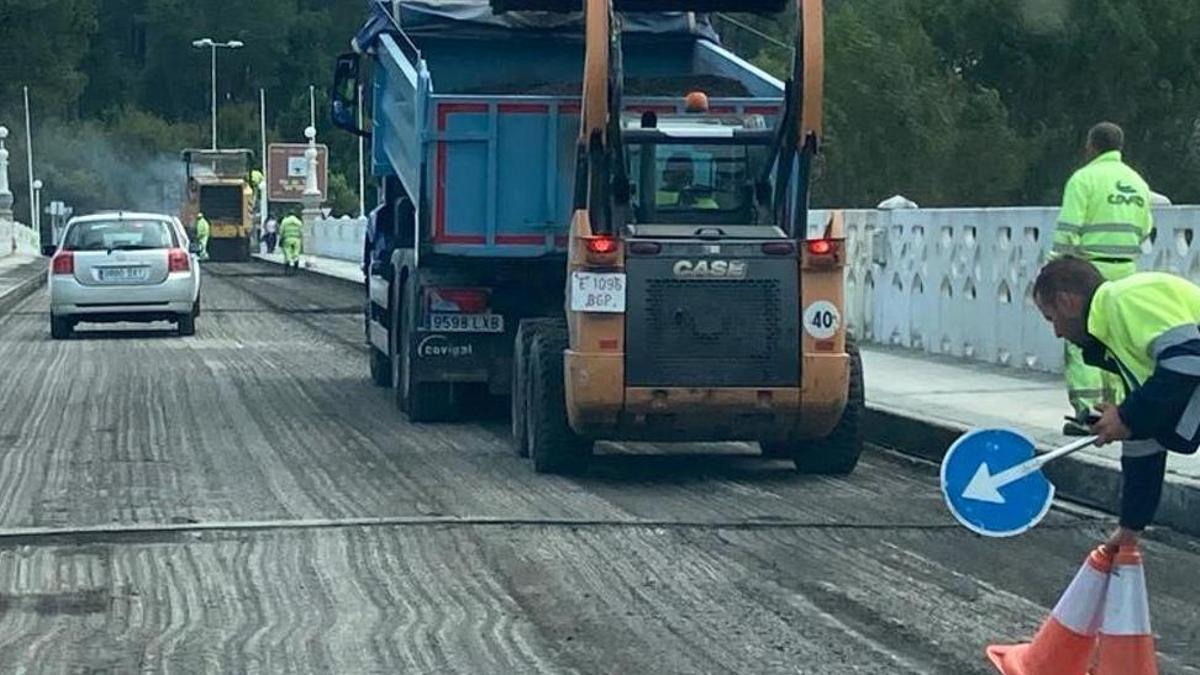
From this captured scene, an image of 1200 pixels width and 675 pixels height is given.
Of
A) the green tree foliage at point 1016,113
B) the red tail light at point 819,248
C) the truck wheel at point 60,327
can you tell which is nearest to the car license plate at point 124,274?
the truck wheel at point 60,327

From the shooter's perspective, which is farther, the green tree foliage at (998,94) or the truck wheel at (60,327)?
the green tree foliage at (998,94)

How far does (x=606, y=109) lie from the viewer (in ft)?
43.3

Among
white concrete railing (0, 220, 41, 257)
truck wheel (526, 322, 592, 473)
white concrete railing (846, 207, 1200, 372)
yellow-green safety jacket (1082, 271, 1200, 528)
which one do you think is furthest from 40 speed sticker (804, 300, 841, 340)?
white concrete railing (0, 220, 41, 257)

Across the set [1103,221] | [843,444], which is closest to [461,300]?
[843,444]

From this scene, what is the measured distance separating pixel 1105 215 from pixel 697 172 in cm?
235

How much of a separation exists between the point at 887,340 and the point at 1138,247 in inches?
358

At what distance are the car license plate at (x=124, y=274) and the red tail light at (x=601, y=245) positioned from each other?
1511cm

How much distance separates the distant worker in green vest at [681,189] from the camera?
1351 centimetres

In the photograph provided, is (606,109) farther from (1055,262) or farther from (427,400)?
(1055,262)

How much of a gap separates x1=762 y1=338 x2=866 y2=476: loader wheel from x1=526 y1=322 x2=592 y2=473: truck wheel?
4.02 feet

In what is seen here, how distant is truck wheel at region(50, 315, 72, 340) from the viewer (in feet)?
87.8

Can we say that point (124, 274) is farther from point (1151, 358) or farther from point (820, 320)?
point (1151, 358)

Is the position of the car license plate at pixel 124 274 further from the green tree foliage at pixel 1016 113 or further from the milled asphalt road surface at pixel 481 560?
the green tree foliage at pixel 1016 113

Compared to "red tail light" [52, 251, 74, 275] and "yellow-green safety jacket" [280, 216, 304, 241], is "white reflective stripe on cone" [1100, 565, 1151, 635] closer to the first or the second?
"red tail light" [52, 251, 74, 275]
